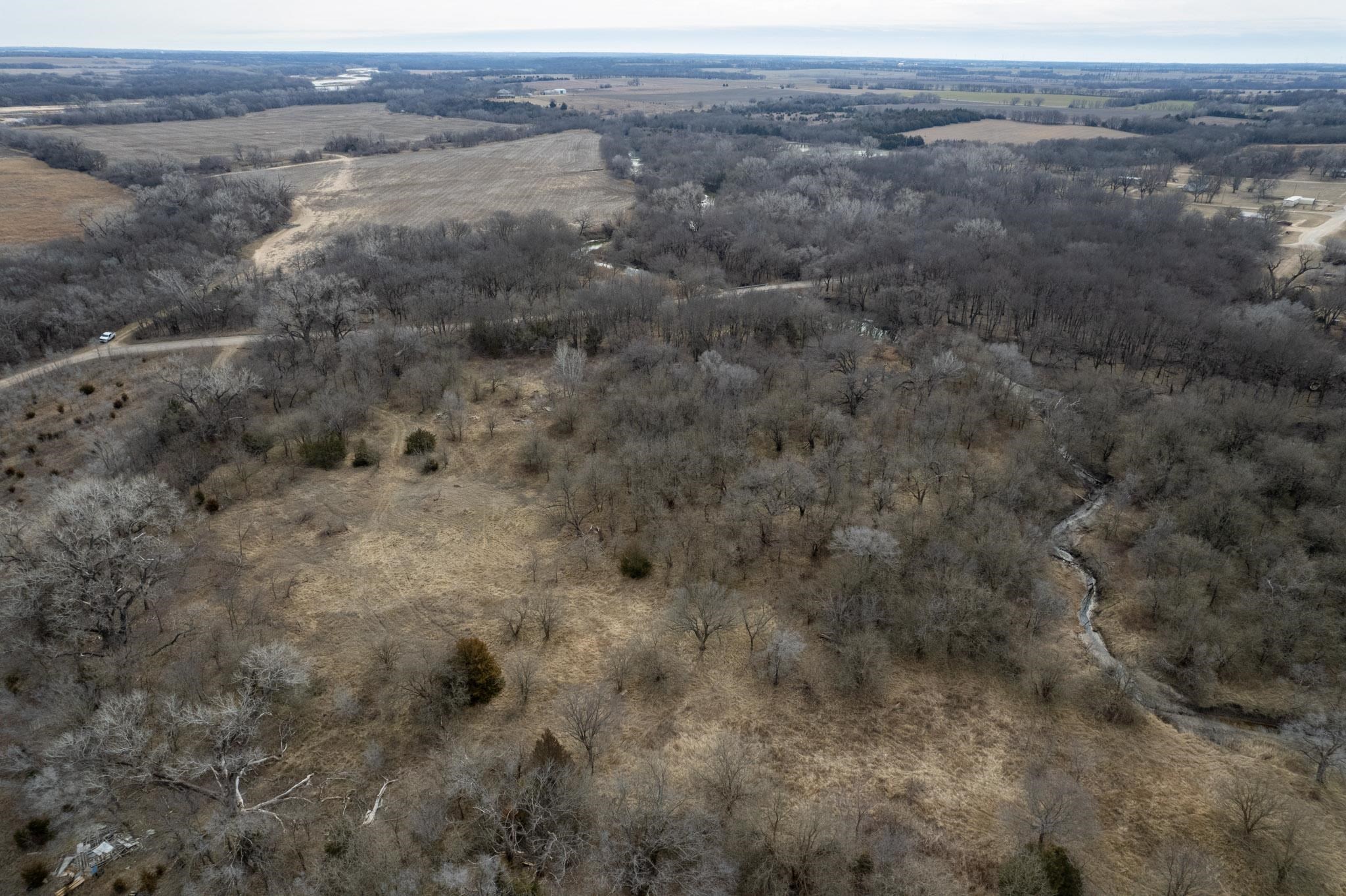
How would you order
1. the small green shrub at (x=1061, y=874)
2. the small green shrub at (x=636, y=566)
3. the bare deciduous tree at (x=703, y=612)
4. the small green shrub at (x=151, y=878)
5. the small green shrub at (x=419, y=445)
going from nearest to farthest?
the small green shrub at (x=1061, y=874), the small green shrub at (x=151, y=878), the bare deciduous tree at (x=703, y=612), the small green shrub at (x=636, y=566), the small green shrub at (x=419, y=445)

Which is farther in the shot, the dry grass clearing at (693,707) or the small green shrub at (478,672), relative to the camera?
the small green shrub at (478,672)

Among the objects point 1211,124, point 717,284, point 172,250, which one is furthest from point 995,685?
point 1211,124

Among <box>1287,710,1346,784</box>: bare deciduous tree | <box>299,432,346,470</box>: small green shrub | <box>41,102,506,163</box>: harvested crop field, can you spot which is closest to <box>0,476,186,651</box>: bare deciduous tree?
<box>299,432,346,470</box>: small green shrub

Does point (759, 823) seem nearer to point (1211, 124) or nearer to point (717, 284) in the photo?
point (717, 284)

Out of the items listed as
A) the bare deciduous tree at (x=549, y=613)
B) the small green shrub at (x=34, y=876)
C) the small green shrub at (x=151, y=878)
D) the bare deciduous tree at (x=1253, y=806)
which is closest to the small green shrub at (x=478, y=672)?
the bare deciduous tree at (x=549, y=613)

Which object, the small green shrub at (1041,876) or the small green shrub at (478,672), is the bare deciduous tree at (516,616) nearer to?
the small green shrub at (478,672)

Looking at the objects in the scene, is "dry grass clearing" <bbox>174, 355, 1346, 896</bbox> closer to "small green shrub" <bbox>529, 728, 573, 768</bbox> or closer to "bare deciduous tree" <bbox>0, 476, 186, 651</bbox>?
"small green shrub" <bbox>529, 728, 573, 768</bbox>

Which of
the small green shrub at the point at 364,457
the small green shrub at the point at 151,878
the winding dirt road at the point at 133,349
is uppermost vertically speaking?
Answer: the winding dirt road at the point at 133,349
